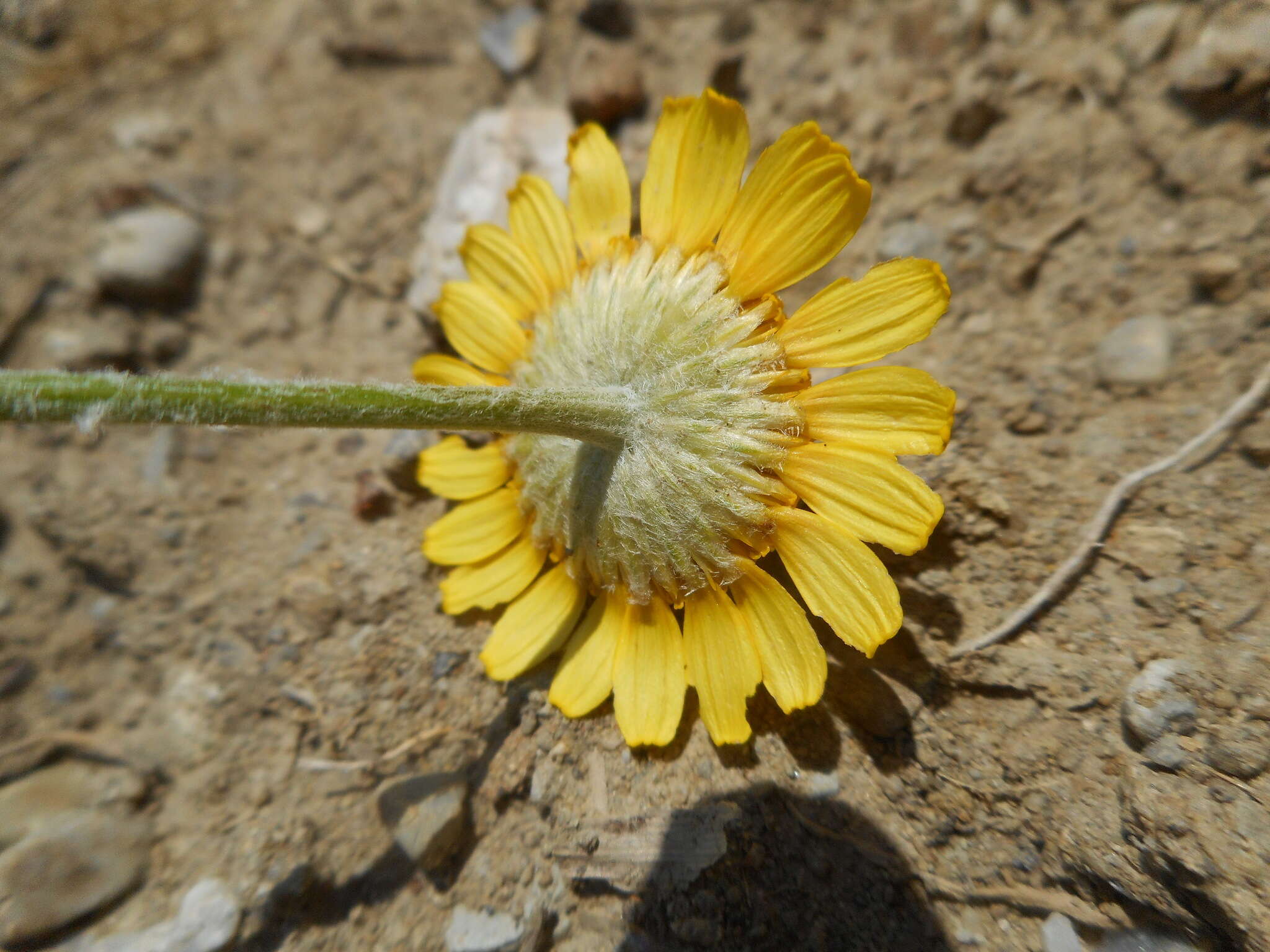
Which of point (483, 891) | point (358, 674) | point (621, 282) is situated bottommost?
point (483, 891)

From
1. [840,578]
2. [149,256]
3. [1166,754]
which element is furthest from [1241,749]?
[149,256]

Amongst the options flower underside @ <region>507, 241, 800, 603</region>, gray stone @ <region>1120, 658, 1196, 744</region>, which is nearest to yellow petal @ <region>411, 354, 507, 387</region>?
flower underside @ <region>507, 241, 800, 603</region>

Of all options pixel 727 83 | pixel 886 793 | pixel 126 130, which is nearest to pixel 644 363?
pixel 886 793

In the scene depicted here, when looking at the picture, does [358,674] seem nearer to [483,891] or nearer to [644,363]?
[483,891]

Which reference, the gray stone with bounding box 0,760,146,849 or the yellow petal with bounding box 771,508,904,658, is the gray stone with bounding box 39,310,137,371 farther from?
the yellow petal with bounding box 771,508,904,658

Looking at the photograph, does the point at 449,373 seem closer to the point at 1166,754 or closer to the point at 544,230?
the point at 544,230

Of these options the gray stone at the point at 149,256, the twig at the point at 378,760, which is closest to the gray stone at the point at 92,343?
the gray stone at the point at 149,256

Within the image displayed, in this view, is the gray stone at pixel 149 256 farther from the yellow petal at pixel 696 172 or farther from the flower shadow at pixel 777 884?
the flower shadow at pixel 777 884
